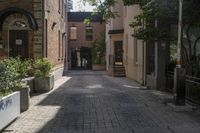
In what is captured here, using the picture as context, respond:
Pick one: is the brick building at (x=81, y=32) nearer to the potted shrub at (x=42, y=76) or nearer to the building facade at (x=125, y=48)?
the building facade at (x=125, y=48)

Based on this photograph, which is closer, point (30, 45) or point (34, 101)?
point (34, 101)

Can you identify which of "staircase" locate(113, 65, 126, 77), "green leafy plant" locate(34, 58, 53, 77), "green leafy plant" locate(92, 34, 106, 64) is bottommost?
"staircase" locate(113, 65, 126, 77)

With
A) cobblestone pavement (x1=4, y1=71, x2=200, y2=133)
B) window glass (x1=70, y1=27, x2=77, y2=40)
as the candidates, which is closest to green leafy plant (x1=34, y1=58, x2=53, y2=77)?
cobblestone pavement (x1=4, y1=71, x2=200, y2=133)

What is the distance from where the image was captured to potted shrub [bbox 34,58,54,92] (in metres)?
20.1

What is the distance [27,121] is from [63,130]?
1.55 metres

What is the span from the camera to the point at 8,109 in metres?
10.6

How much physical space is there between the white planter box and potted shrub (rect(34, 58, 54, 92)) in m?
8.37

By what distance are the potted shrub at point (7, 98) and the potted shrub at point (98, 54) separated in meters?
46.0

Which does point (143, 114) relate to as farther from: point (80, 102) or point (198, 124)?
point (80, 102)

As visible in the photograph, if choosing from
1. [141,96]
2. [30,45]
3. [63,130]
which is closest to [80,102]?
[141,96]

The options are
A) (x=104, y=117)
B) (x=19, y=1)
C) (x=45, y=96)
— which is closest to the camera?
(x=104, y=117)

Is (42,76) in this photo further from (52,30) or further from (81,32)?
(81,32)

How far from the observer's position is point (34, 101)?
1631cm

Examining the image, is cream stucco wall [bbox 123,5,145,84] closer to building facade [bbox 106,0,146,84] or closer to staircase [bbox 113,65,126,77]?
building facade [bbox 106,0,146,84]
